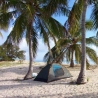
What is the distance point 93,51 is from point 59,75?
6.16m

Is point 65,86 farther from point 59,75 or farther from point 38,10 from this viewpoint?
point 38,10

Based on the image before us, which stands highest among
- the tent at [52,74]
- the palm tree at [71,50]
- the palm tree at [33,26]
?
the palm tree at [33,26]

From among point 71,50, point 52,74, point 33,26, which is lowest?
point 52,74

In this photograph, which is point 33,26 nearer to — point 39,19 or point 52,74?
point 39,19

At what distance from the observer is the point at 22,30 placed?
13.7 metres

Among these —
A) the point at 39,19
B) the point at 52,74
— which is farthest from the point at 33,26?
the point at 52,74

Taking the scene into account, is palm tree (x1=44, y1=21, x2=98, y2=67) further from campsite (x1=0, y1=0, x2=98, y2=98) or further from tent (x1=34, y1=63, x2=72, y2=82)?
tent (x1=34, y1=63, x2=72, y2=82)

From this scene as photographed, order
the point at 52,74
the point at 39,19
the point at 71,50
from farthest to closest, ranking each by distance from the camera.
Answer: the point at 71,50 → the point at 39,19 → the point at 52,74

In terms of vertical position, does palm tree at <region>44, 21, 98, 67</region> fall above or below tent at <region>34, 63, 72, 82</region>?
above

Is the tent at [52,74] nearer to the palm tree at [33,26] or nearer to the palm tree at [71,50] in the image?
the palm tree at [33,26]

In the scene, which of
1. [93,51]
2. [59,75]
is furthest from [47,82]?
[93,51]

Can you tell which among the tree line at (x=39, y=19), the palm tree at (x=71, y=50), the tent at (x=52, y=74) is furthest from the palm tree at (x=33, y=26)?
the palm tree at (x=71, y=50)

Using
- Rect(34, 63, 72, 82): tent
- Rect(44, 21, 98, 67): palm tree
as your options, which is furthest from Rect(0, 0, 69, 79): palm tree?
Rect(44, 21, 98, 67): palm tree

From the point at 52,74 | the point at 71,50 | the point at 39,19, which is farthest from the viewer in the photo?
the point at 71,50
